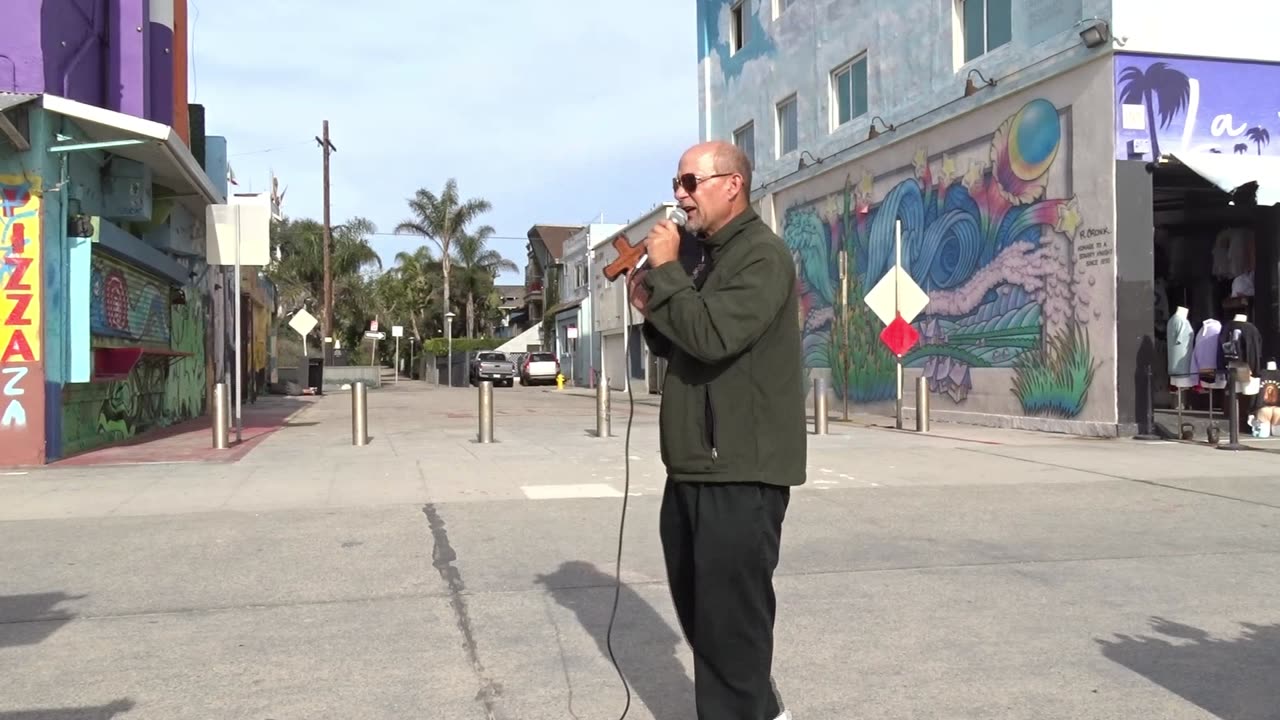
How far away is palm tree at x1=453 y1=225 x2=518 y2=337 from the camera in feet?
211

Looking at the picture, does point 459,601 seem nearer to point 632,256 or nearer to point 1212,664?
point 632,256

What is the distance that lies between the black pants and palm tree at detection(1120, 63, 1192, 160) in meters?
13.2

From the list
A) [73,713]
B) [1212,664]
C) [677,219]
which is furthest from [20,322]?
[1212,664]

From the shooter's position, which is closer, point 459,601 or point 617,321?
point 459,601

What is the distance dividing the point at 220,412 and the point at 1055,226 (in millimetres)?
11457

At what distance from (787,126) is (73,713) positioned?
22.6m

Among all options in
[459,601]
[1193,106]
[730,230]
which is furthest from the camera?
[1193,106]

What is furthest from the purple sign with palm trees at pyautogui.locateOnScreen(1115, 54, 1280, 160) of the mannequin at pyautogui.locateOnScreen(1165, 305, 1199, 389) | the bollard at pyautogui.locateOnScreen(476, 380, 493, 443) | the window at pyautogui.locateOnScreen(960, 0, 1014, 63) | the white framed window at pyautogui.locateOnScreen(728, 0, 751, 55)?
the white framed window at pyautogui.locateOnScreen(728, 0, 751, 55)

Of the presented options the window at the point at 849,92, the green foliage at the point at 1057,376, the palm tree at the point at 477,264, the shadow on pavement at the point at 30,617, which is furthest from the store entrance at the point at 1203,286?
the palm tree at the point at 477,264

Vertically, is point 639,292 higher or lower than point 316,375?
higher

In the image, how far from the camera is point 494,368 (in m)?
46.1

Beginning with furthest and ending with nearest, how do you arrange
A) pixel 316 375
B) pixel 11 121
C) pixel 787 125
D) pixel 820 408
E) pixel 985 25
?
pixel 316 375 → pixel 787 125 → pixel 985 25 → pixel 820 408 → pixel 11 121

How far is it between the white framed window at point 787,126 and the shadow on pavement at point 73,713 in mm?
21531

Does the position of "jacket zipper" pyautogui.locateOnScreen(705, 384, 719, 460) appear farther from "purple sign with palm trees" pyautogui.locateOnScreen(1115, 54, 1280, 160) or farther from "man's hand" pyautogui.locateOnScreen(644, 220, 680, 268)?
"purple sign with palm trees" pyautogui.locateOnScreen(1115, 54, 1280, 160)
